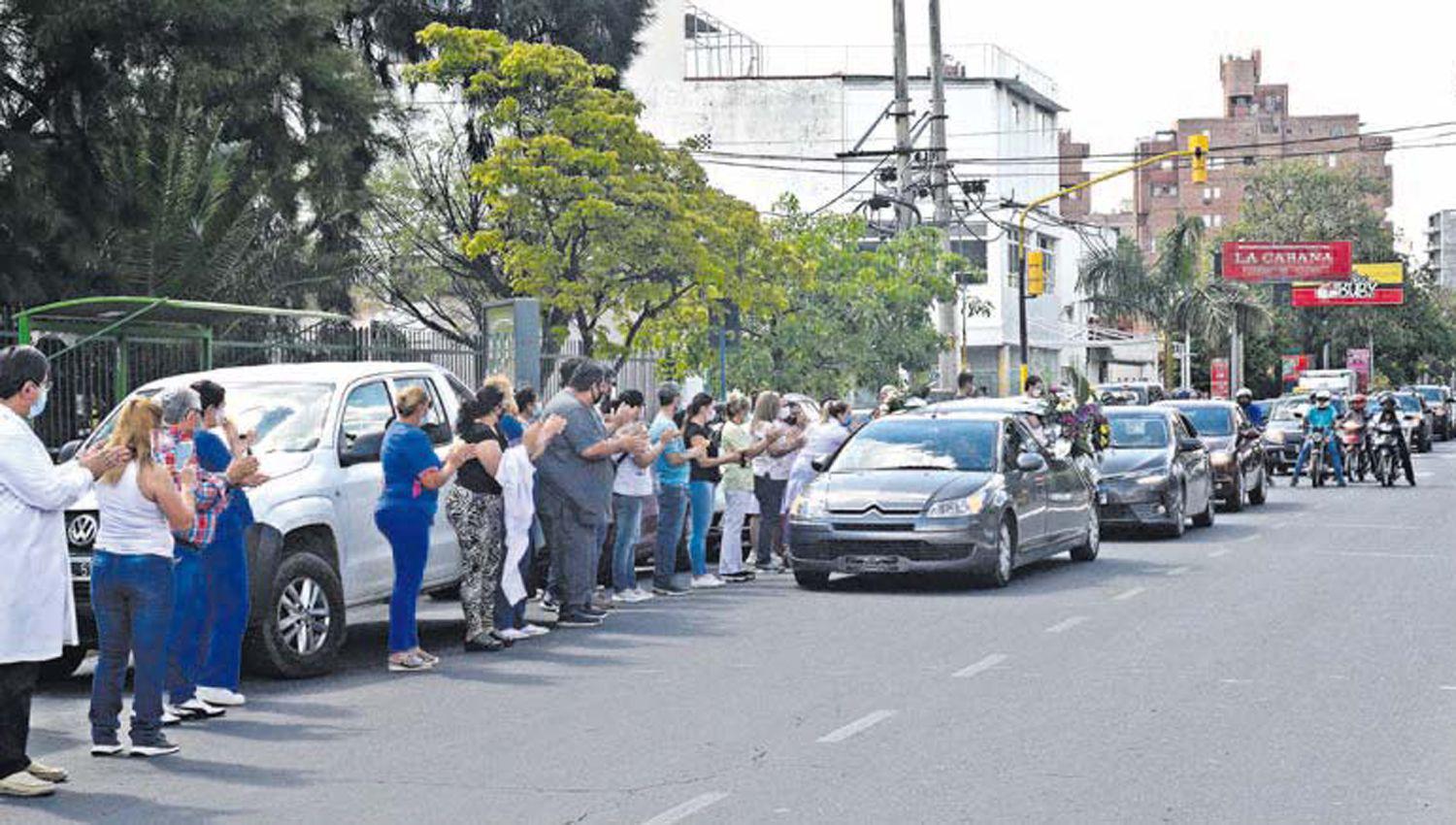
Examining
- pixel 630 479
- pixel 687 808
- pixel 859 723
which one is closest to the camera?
pixel 687 808

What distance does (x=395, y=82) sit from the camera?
140ft

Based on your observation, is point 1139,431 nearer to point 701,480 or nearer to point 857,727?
point 701,480

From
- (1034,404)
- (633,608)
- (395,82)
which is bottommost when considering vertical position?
(633,608)

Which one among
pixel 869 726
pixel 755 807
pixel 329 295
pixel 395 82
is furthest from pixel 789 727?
pixel 395 82

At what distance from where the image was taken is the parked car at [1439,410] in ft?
220

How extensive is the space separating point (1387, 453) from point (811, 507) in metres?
22.6

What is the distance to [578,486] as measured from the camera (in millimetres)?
14938

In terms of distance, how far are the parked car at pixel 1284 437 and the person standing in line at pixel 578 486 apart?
94.4 ft

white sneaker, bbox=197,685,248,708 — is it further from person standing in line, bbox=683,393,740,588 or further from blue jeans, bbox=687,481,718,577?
blue jeans, bbox=687,481,718,577

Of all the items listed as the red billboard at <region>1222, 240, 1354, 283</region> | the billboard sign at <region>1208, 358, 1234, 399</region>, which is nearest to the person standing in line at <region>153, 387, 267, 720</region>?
the billboard sign at <region>1208, 358, 1234, 399</region>

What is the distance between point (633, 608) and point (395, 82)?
28422mm

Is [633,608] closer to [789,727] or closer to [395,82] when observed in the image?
[789,727]

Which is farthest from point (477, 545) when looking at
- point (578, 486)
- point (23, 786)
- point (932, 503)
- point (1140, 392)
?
point (1140, 392)

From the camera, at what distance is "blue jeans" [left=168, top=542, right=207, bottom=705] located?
10273 millimetres
